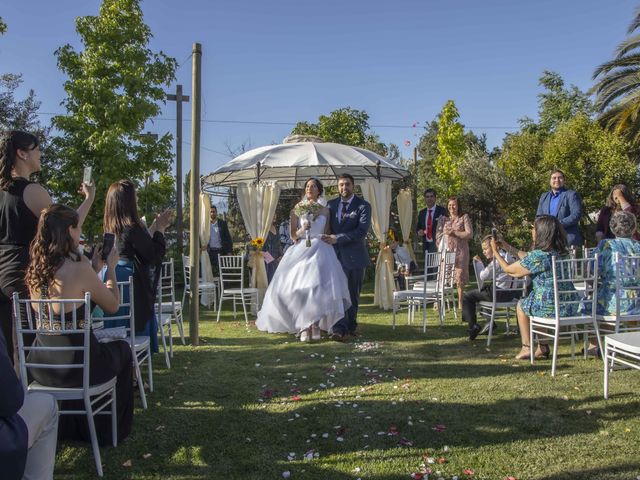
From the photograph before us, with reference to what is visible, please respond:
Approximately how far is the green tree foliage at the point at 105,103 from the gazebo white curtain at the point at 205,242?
2.98m

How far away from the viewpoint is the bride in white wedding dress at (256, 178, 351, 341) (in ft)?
22.2

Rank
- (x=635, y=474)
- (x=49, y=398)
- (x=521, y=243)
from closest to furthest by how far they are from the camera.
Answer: (x=49, y=398) → (x=635, y=474) → (x=521, y=243)

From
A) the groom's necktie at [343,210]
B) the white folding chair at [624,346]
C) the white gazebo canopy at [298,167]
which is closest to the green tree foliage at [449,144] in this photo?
the white gazebo canopy at [298,167]

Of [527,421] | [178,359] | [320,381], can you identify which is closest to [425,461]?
[527,421]

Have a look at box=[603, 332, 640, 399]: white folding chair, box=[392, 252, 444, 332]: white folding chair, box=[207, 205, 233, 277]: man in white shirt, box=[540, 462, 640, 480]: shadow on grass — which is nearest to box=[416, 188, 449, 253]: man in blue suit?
box=[392, 252, 444, 332]: white folding chair

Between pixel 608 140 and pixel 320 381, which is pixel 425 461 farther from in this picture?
pixel 608 140

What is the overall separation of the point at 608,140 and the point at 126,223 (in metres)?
14.8

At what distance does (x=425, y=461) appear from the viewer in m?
3.20

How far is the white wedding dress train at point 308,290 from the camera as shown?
677cm

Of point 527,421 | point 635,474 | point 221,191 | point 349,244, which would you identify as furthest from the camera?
point 221,191

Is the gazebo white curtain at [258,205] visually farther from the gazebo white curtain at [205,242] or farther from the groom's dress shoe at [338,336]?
the groom's dress shoe at [338,336]

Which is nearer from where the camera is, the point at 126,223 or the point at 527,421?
the point at 527,421

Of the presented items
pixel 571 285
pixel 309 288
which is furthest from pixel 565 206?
pixel 309 288

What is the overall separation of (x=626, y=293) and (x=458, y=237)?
3914 mm
